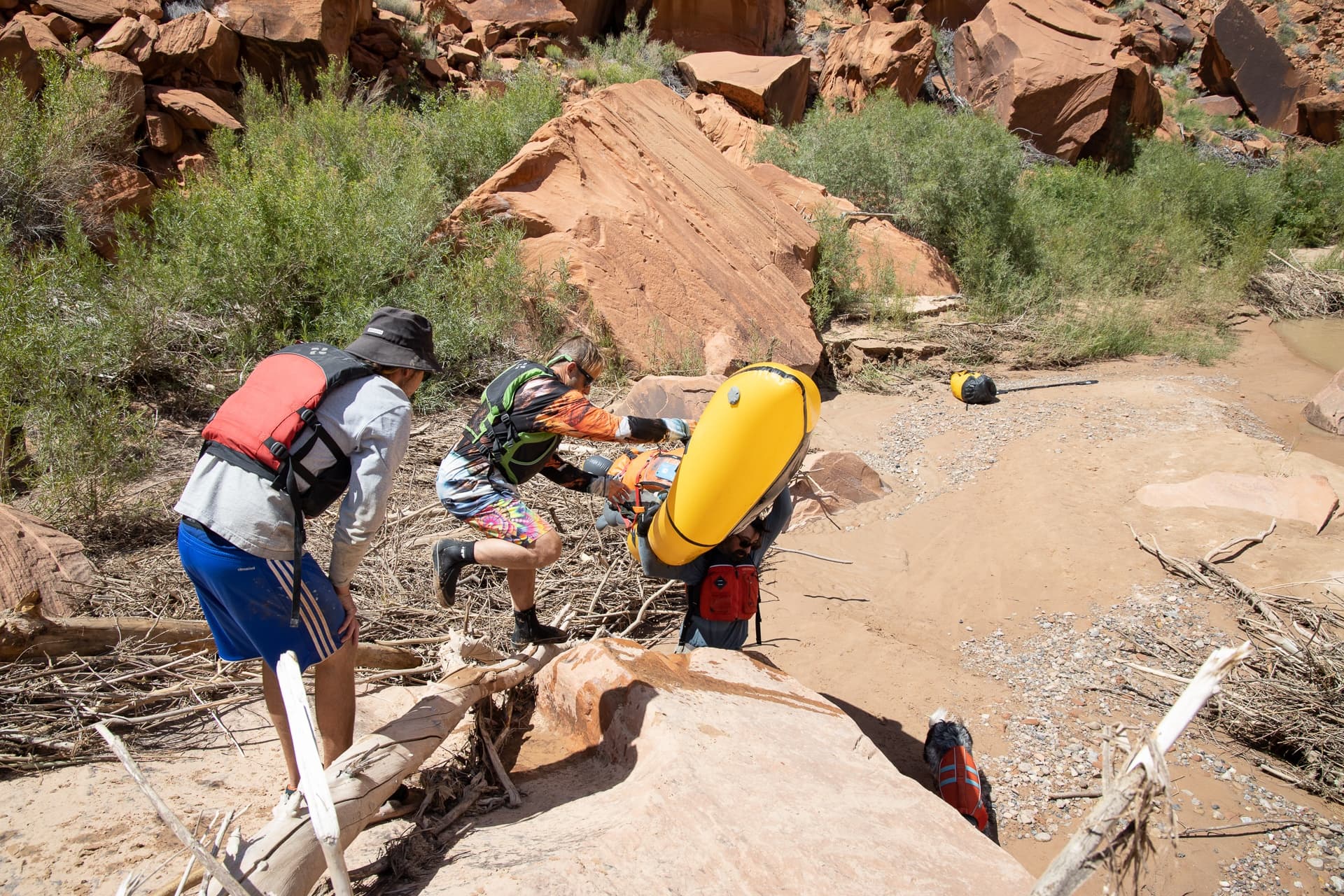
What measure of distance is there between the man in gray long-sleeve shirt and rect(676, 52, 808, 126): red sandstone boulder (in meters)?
13.6

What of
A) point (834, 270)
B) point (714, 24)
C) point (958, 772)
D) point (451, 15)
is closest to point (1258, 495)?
point (958, 772)

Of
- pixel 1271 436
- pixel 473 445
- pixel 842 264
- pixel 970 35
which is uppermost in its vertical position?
pixel 970 35

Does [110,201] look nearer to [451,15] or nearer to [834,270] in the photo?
[834,270]

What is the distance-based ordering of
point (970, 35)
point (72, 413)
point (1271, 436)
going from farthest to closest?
1. point (970, 35)
2. point (1271, 436)
3. point (72, 413)

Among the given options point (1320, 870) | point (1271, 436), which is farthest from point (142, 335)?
point (1271, 436)

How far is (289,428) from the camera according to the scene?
217 centimetres

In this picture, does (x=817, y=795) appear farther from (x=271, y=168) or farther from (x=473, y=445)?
(x=271, y=168)

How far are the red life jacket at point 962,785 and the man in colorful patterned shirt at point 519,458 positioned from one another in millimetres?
1581

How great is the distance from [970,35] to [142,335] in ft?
59.9

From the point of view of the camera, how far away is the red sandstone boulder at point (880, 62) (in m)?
16.5

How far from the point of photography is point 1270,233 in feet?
47.1

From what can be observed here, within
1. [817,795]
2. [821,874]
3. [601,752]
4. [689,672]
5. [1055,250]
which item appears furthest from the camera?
[1055,250]

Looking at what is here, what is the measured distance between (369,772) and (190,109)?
1024 centimetres

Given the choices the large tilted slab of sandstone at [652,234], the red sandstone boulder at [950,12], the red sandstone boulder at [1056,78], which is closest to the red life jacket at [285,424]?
the large tilted slab of sandstone at [652,234]
